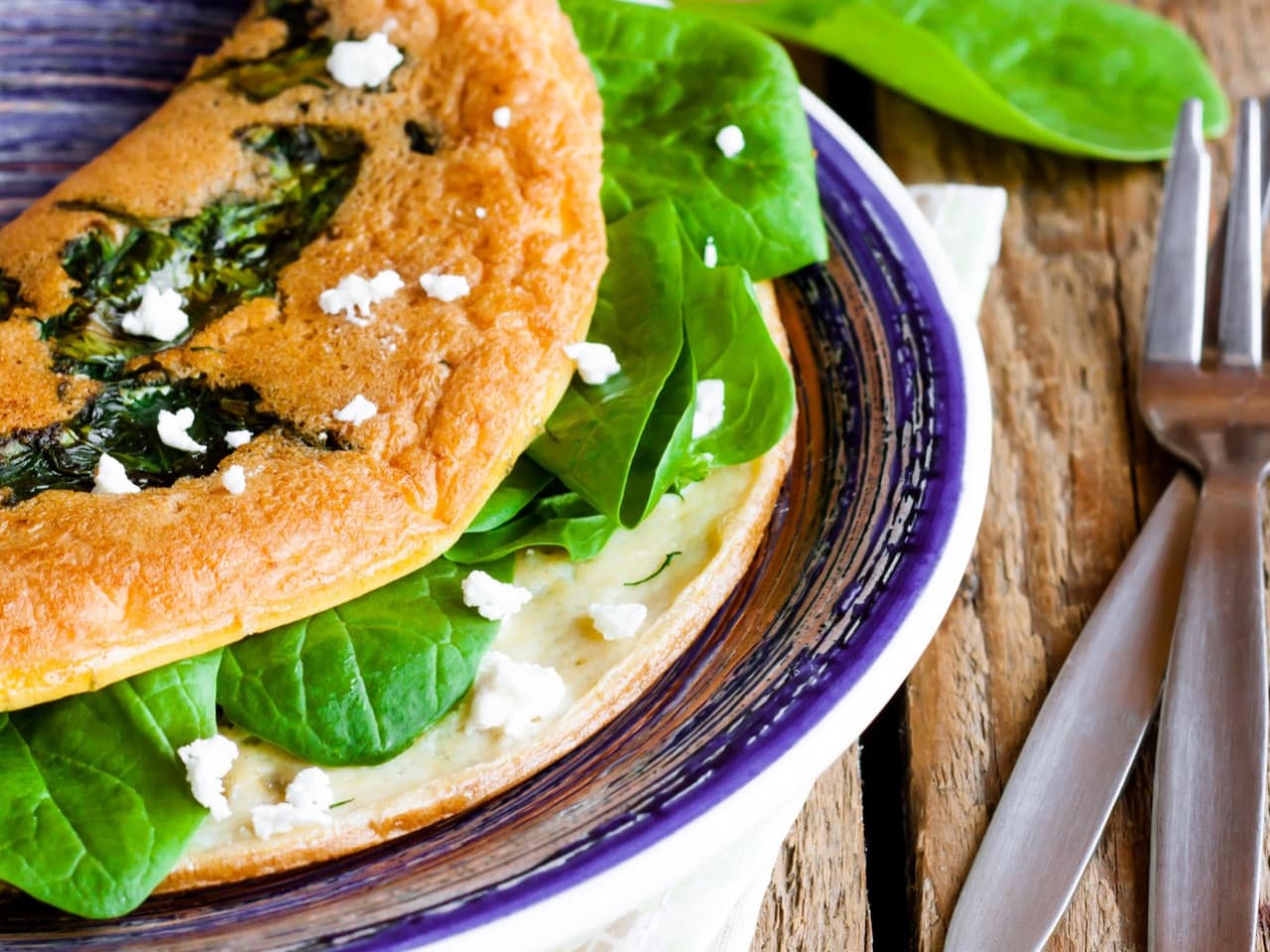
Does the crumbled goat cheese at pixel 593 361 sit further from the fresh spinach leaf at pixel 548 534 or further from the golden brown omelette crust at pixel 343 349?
the fresh spinach leaf at pixel 548 534

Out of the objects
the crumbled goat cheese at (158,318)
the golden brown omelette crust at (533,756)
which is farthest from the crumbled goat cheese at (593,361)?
the crumbled goat cheese at (158,318)

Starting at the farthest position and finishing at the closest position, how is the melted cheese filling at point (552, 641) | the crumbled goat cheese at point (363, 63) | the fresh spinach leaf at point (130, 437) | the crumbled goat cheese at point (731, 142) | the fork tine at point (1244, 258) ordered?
the fork tine at point (1244, 258), the crumbled goat cheese at point (731, 142), the crumbled goat cheese at point (363, 63), the fresh spinach leaf at point (130, 437), the melted cheese filling at point (552, 641)

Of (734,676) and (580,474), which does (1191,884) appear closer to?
(734,676)

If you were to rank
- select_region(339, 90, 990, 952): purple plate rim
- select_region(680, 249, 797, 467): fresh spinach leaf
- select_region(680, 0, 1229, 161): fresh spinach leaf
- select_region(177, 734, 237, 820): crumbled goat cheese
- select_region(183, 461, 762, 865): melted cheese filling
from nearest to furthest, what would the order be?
select_region(339, 90, 990, 952): purple plate rim
select_region(177, 734, 237, 820): crumbled goat cheese
select_region(183, 461, 762, 865): melted cheese filling
select_region(680, 249, 797, 467): fresh spinach leaf
select_region(680, 0, 1229, 161): fresh spinach leaf

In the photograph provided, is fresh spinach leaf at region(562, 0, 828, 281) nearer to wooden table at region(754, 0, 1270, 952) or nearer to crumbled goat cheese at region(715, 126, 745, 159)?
crumbled goat cheese at region(715, 126, 745, 159)

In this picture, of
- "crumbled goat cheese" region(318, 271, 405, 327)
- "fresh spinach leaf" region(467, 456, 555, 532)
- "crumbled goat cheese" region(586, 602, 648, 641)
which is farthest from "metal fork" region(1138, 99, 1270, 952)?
"crumbled goat cheese" region(318, 271, 405, 327)

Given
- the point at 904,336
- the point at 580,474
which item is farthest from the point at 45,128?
the point at 904,336
